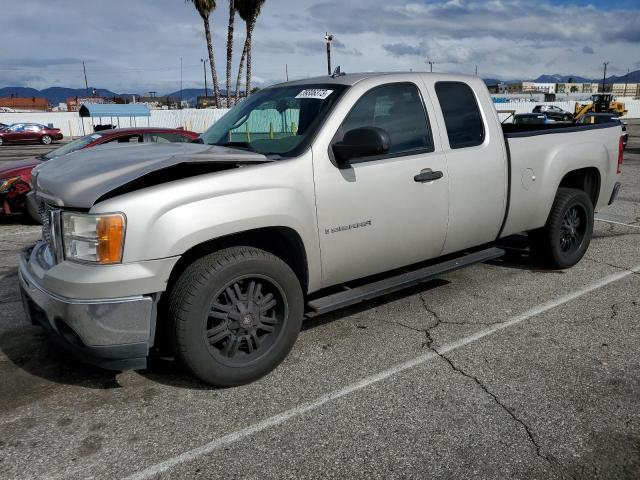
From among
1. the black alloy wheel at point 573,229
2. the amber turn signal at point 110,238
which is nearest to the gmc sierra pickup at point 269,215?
the amber turn signal at point 110,238

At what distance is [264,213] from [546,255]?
3415 mm

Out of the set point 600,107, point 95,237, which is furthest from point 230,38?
point 95,237

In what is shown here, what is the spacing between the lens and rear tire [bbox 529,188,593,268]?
17.1 ft

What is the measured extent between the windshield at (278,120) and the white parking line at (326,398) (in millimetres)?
1501

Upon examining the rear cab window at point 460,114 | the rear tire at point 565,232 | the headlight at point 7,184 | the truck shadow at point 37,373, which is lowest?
the truck shadow at point 37,373

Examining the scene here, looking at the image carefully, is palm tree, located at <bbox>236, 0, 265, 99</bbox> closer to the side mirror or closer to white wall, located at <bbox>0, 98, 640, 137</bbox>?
white wall, located at <bbox>0, 98, 640, 137</bbox>

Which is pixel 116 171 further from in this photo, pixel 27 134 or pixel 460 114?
pixel 27 134

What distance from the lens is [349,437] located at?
2773 millimetres

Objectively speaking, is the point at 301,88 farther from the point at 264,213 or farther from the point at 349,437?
the point at 349,437

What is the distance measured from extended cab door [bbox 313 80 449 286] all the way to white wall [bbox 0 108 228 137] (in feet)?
107

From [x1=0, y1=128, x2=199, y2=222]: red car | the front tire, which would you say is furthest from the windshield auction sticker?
[x1=0, y1=128, x2=199, y2=222]: red car

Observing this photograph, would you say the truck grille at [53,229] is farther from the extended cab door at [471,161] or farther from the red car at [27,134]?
the red car at [27,134]

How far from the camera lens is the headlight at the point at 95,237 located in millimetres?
2787

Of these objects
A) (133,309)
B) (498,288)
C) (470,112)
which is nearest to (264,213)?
(133,309)
